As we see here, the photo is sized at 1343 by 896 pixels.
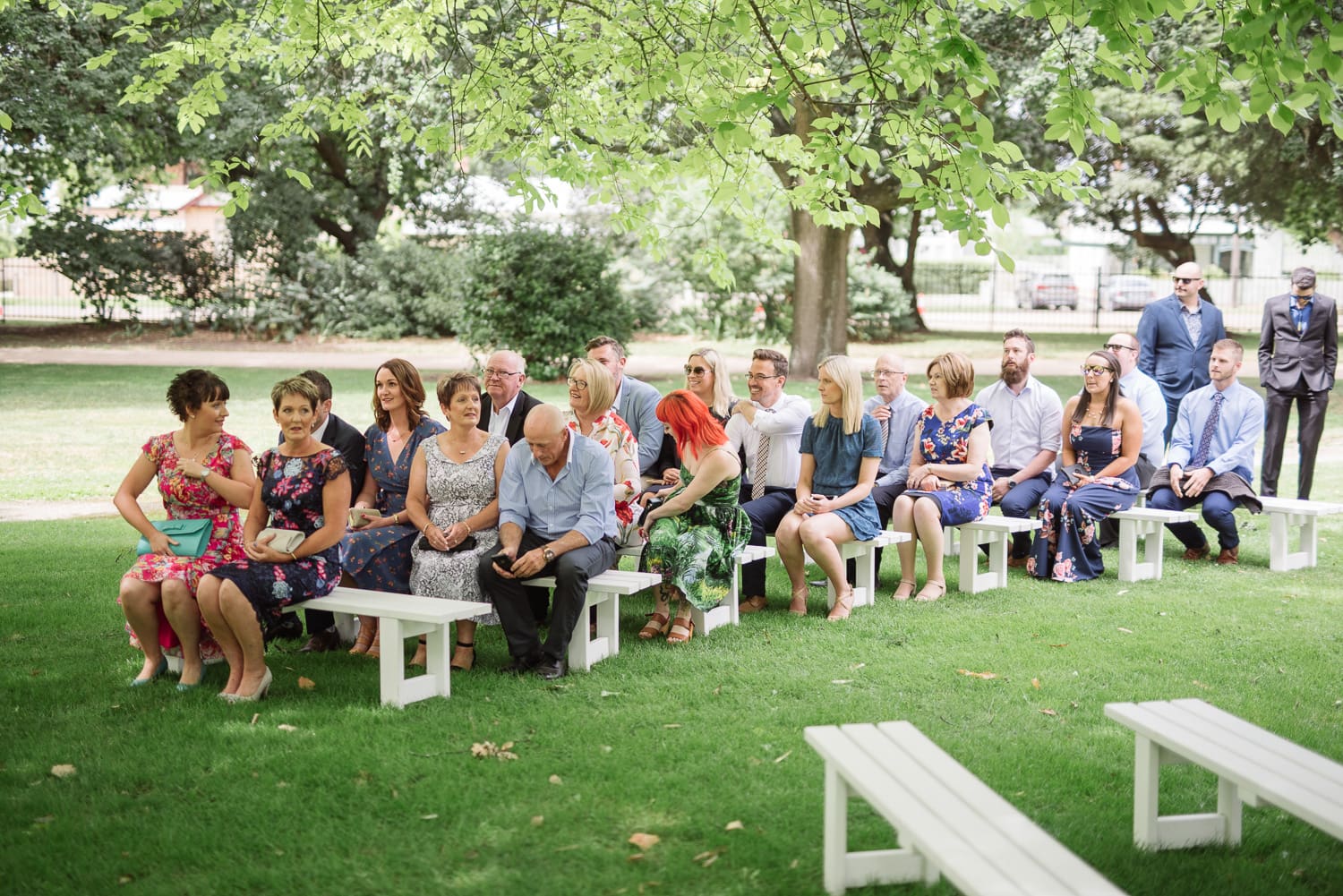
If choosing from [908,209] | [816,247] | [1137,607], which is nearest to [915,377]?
[816,247]

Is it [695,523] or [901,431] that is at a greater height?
[901,431]

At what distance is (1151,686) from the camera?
614 cm

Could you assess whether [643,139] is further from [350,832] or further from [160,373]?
[160,373]

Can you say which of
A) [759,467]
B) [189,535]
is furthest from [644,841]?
[759,467]

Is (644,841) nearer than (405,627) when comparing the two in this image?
Yes

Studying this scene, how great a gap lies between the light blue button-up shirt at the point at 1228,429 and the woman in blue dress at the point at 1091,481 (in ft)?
2.11

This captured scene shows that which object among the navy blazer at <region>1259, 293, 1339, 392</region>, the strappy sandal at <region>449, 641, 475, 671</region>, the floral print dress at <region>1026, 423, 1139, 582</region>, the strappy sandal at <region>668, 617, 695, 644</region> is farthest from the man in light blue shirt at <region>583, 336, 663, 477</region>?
the navy blazer at <region>1259, 293, 1339, 392</region>

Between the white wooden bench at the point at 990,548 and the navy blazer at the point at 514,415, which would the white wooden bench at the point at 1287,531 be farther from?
the navy blazer at the point at 514,415

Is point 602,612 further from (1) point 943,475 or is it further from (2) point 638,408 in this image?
(1) point 943,475

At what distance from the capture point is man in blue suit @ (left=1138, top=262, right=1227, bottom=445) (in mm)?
10516

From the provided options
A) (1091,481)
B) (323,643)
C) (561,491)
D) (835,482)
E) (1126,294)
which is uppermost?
(1126,294)

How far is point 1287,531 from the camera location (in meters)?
9.07

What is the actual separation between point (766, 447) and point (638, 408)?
2.79ft

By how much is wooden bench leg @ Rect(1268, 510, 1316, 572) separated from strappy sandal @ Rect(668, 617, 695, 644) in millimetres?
4546
